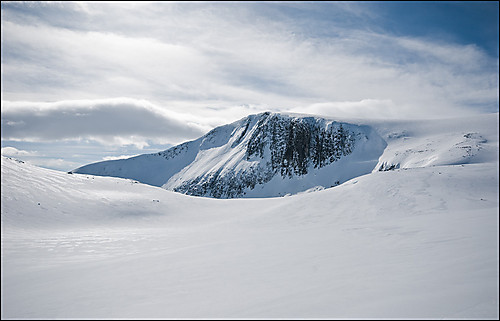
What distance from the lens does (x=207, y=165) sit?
4838 inches

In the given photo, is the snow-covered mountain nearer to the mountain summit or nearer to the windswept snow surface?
the mountain summit

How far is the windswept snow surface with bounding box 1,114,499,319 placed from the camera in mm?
4391

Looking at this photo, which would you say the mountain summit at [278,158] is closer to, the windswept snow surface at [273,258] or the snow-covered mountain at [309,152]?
the snow-covered mountain at [309,152]

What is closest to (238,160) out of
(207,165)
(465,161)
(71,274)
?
(207,165)

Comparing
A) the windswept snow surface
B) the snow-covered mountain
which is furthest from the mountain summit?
the windswept snow surface

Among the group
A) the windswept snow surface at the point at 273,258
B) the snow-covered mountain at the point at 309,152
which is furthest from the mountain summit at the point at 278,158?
the windswept snow surface at the point at 273,258

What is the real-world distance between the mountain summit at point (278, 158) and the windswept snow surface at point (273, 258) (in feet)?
205

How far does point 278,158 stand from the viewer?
9769 cm

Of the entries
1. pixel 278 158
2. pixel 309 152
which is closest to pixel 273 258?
pixel 309 152

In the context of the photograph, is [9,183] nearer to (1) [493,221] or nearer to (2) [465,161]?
(1) [493,221]

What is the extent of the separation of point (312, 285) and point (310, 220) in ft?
34.8

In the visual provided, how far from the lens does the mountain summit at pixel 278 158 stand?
81625 millimetres

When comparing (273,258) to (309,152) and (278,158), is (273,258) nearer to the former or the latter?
(309,152)

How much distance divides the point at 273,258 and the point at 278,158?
9099cm
